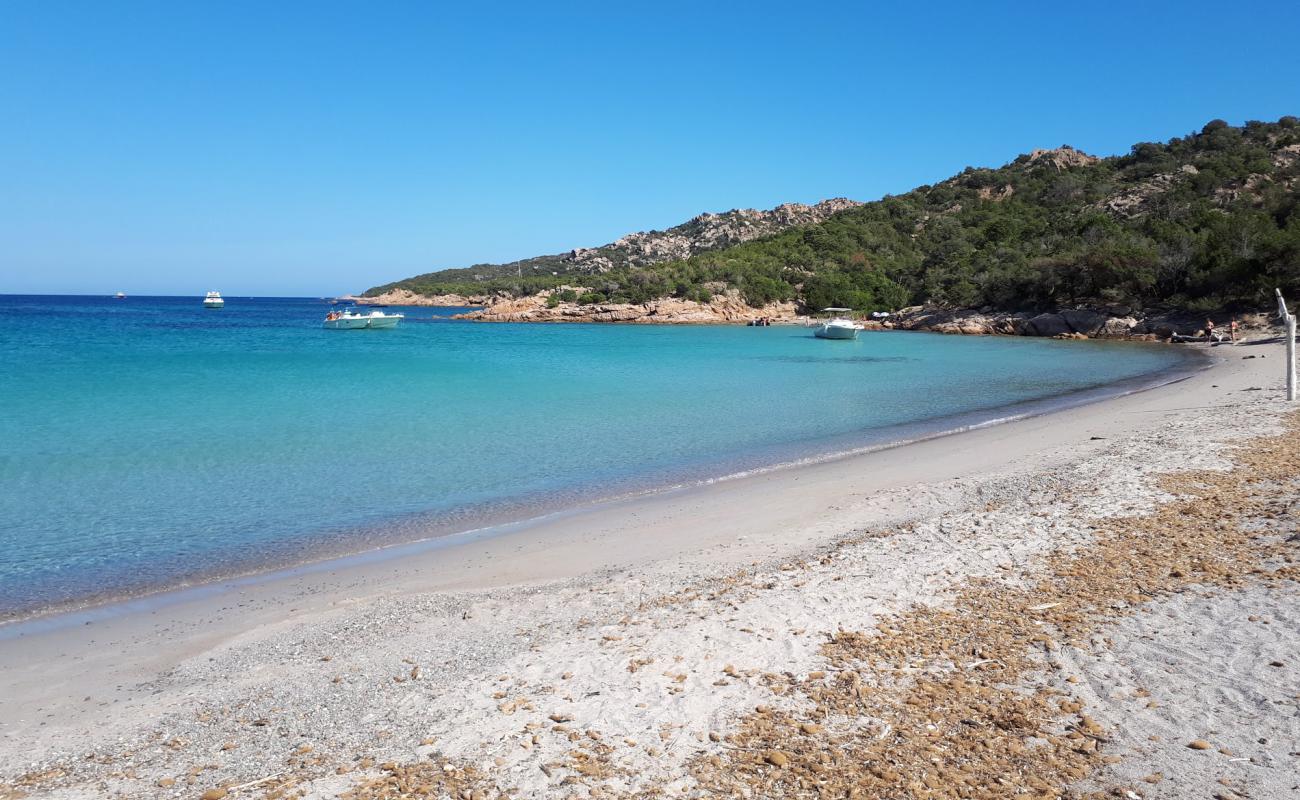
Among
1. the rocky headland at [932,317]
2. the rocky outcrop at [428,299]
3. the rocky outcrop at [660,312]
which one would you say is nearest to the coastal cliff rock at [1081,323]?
the rocky headland at [932,317]

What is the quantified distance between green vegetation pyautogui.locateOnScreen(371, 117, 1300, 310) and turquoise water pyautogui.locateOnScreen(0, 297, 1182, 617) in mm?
13558

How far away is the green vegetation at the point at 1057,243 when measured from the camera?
49719 mm

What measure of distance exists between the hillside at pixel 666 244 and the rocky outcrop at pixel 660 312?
84.4ft

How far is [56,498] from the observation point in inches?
424

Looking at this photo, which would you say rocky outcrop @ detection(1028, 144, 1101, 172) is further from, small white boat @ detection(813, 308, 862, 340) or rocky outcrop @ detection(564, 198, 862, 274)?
small white boat @ detection(813, 308, 862, 340)

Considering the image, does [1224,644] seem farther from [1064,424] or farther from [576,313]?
[576,313]

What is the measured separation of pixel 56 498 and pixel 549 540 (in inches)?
284

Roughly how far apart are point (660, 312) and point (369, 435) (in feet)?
234

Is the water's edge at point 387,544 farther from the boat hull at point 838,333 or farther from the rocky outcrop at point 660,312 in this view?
the rocky outcrop at point 660,312

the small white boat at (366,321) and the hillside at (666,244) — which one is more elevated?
the hillside at (666,244)

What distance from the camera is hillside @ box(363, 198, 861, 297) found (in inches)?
5226

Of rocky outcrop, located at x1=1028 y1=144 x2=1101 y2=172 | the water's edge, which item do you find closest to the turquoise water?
the water's edge

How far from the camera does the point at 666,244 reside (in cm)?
14788

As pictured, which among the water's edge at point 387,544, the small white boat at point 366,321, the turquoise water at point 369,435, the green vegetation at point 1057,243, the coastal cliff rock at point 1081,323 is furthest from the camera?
the small white boat at point 366,321
